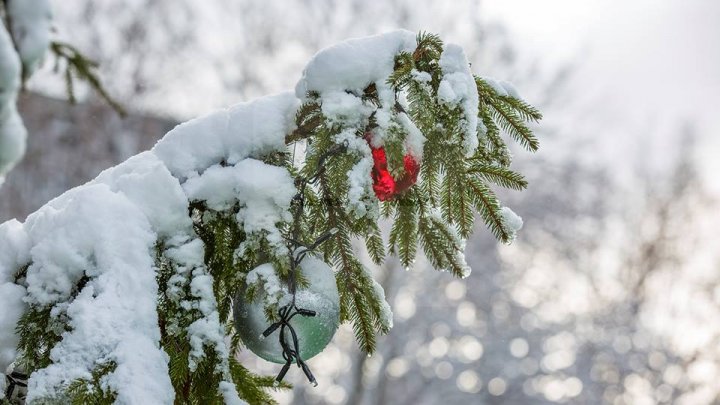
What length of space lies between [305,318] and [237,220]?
25cm

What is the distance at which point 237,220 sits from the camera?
140 centimetres

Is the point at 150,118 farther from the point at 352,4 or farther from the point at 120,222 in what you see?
the point at 120,222

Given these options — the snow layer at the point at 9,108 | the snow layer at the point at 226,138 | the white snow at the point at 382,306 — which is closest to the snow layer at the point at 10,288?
the snow layer at the point at 226,138

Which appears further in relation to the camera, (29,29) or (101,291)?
(101,291)

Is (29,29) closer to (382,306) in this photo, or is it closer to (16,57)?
(16,57)

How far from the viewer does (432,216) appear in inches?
61.8

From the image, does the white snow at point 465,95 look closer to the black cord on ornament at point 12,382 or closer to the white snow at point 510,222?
the white snow at point 510,222

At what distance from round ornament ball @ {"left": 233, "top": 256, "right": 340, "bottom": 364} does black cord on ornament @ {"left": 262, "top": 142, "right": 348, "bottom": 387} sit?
14 mm

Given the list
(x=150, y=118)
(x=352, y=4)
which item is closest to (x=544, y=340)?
(x=352, y=4)

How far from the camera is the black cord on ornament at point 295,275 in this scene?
4.26 feet

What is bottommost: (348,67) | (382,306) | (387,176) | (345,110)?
(382,306)

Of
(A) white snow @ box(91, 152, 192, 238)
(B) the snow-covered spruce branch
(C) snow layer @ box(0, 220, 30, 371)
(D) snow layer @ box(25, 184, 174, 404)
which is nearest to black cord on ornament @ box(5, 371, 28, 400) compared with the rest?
(C) snow layer @ box(0, 220, 30, 371)

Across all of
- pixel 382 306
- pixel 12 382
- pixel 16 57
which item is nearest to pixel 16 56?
pixel 16 57

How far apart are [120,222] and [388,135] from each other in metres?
0.55
